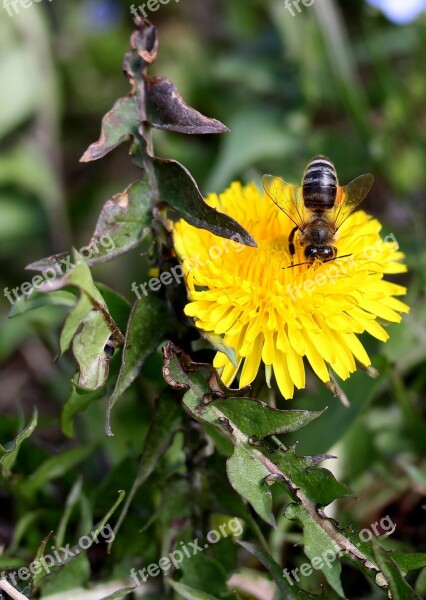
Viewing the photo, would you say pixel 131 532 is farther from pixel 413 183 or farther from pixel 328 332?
pixel 413 183

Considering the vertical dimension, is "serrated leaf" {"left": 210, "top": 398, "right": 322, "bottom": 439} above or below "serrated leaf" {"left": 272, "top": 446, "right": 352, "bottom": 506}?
above

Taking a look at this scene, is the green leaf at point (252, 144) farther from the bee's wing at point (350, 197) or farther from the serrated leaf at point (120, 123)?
the serrated leaf at point (120, 123)

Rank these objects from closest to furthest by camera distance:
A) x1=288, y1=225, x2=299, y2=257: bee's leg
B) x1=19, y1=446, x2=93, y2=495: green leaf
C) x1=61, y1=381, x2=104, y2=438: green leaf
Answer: x1=61, y1=381, x2=104, y2=438: green leaf → x1=288, y1=225, x2=299, y2=257: bee's leg → x1=19, y1=446, x2=93, y2=495: green leaf

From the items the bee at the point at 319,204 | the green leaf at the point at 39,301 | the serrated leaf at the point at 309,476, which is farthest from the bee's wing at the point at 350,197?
the green leaf at the point at 39,301

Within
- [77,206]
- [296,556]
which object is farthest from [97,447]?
[77,206]

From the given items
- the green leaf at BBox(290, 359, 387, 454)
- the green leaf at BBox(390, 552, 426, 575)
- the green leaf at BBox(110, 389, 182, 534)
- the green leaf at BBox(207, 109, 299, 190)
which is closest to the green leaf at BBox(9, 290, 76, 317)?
the green leaf at BBox(110, 389, 182, 534)

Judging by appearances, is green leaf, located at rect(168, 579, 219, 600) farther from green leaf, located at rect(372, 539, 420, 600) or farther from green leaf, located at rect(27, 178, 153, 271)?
green leaf, located at rect(27, 178, 153, 271)
